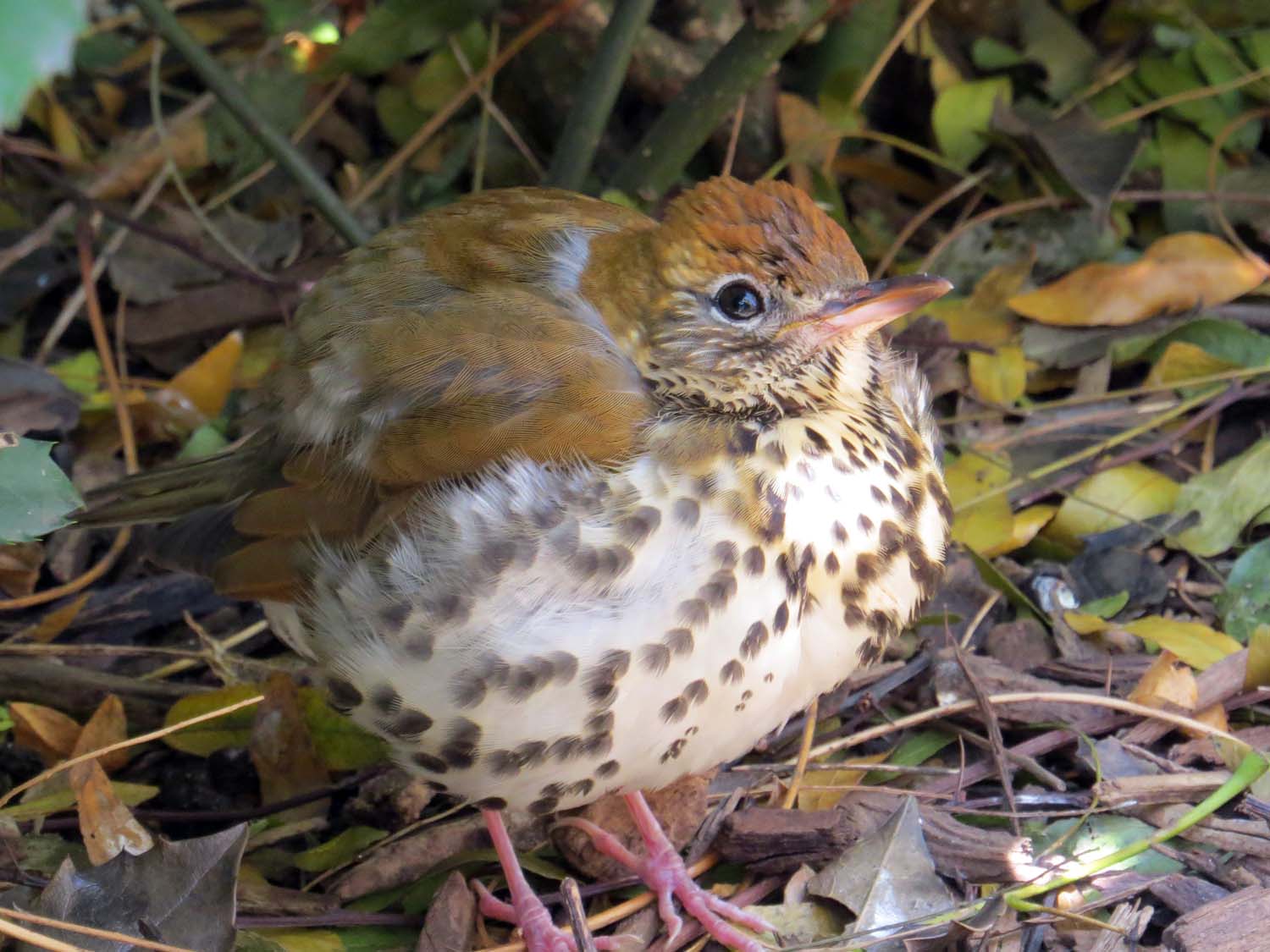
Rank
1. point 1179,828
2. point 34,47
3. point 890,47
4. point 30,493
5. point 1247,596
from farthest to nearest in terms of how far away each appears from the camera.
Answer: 1. point 890,47
2. point 1247,596
3. point 1179,828
4. point 30,493
5. point 34,47

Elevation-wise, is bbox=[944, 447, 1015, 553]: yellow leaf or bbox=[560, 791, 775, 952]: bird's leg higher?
bbox=[944, 447, 1015, 553]: yellow leaf

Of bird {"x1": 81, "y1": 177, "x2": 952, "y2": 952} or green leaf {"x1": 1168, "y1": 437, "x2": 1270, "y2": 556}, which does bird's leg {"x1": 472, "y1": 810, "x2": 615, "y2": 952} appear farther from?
green leaf {"x1": 1168, "y1": 437, "x2": 1270, "y2": 556}

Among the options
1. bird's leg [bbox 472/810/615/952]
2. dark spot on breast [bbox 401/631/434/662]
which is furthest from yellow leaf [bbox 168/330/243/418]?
dark spot on breast [bbox 401/631/434/662]

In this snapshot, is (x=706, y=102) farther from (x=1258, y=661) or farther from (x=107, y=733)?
(x=107, y=733)

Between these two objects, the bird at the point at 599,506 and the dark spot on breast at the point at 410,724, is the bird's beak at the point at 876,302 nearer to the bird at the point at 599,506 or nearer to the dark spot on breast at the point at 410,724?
the bird at the point at 599,506

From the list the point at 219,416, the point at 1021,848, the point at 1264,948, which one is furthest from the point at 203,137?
the point at 1264,948

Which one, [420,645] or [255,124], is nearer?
[420,645]

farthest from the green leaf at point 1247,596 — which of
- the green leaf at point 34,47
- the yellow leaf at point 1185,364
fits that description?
the green leaf at point 34,47

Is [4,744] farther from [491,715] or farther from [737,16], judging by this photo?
[737,16]

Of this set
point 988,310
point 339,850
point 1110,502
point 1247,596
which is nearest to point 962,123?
point 988,310
